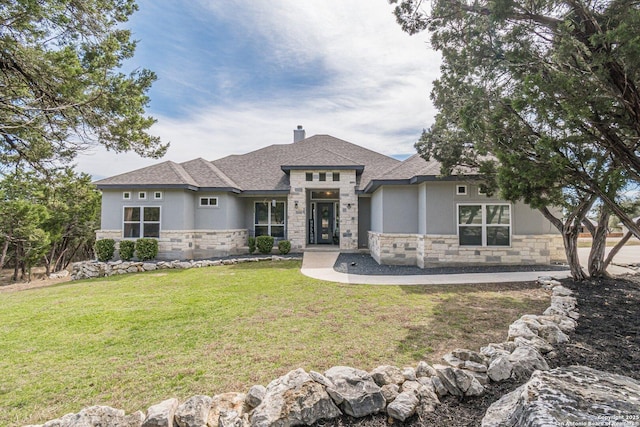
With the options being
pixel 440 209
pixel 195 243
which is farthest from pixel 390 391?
pixel 195 243

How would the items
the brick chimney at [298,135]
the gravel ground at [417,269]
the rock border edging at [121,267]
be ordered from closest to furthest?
the gravel ground at [417,269], the rock border edging at [121,267], the brick chimney at [298,135]

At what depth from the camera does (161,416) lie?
2422 mm

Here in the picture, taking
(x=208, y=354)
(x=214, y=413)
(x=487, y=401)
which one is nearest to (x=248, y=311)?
(x=208, y=354)

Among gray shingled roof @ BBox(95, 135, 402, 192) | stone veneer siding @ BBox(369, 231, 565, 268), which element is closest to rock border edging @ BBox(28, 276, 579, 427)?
stone veneer siding @ BBox(369, 231, 565, 268)

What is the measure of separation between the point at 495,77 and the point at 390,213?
638 centimetres

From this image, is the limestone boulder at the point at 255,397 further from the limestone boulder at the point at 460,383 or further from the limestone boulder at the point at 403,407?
the limestone boulder at the point at 460,383

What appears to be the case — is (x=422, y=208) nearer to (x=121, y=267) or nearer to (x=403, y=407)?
(x=403, y=407)

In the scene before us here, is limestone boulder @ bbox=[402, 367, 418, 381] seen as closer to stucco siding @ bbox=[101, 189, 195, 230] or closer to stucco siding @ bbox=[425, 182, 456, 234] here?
stucco siding @ bbox=[425, 182, 456, 234]

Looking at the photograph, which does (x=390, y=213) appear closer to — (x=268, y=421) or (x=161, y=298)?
(x=161, y=298)

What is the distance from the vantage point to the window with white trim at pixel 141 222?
13539 mm

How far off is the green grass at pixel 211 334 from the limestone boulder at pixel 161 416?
54 cm

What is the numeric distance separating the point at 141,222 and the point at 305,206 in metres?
7.71

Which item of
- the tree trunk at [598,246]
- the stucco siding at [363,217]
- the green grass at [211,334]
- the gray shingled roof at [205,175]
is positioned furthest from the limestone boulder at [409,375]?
Answer: the stucco siding at [363,217]

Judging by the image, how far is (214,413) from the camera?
257cm
